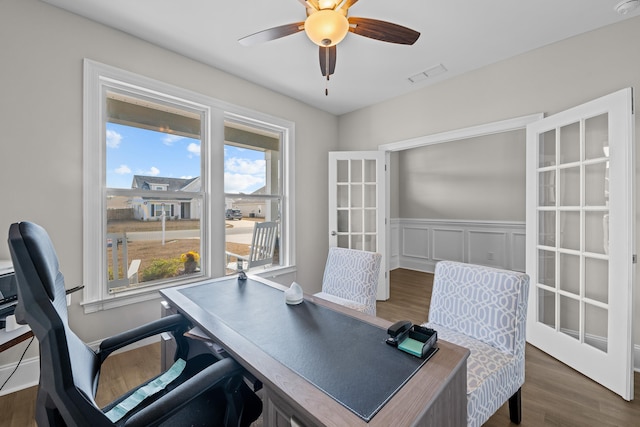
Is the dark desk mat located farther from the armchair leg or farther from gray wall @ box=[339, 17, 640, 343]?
gray wall @ box=[339, 17, 640, 343]

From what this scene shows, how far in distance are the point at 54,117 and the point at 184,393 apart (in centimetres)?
231

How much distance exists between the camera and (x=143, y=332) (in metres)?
1.27

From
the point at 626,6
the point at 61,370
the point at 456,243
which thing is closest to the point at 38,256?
the point at 61,370

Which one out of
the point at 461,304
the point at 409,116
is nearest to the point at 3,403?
the point at 461,304

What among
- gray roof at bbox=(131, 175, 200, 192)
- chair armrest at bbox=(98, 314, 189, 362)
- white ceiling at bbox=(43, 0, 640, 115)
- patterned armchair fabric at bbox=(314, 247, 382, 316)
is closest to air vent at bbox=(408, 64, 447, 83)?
white ceiling at bbox=(43, 0, 640, 115)

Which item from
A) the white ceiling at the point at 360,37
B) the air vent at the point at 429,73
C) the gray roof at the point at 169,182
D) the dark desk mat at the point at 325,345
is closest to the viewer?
the dark desk mat at the point at 325,345

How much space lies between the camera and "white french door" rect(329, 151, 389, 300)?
3705 millimetres

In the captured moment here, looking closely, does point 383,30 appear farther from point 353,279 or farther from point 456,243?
point 456,243

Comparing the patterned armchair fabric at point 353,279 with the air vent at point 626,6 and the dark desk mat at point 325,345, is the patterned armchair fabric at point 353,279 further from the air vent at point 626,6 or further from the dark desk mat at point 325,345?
the air vent at point 626,6

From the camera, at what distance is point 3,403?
1765 mm

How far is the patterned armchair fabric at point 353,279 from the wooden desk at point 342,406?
3.48ft

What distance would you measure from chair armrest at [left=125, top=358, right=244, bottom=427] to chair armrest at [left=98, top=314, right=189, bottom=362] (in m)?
0.46

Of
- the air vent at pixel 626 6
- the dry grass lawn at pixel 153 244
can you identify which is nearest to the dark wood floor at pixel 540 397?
the dry grass lawn at pixel 153 244

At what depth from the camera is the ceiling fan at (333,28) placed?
4.60 feet
